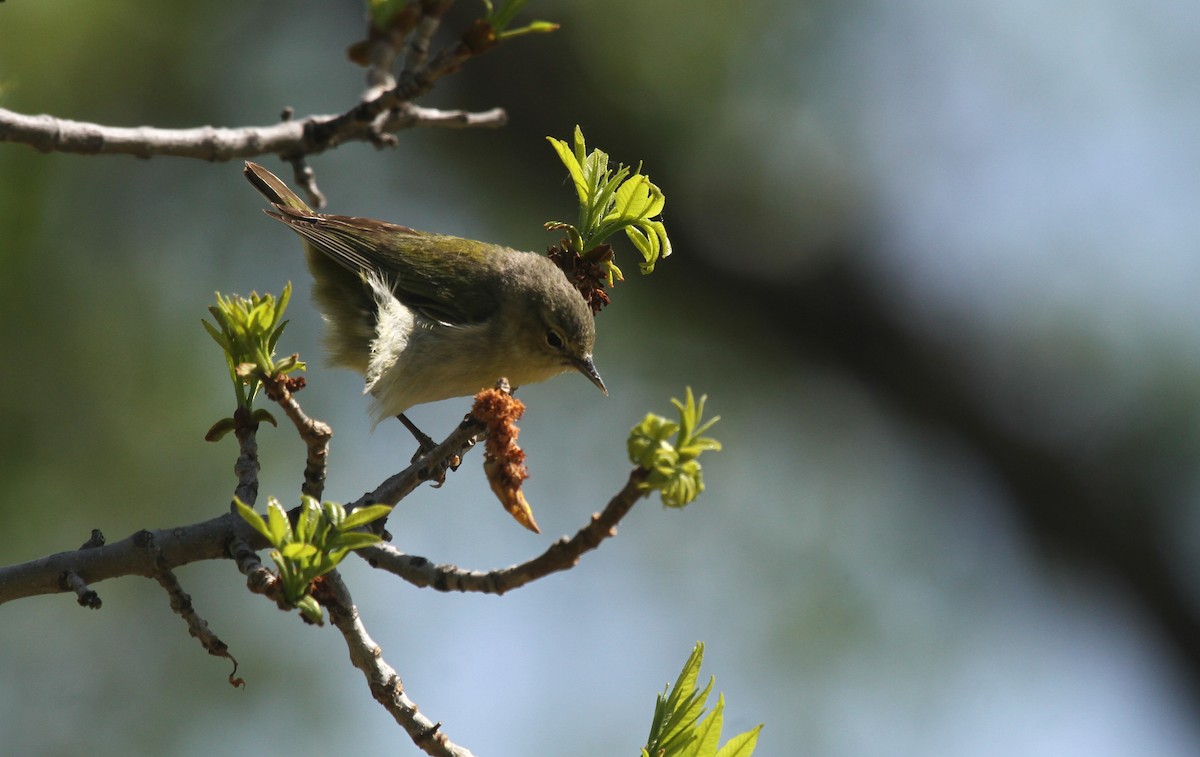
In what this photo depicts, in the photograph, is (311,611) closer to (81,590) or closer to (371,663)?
(371,663)

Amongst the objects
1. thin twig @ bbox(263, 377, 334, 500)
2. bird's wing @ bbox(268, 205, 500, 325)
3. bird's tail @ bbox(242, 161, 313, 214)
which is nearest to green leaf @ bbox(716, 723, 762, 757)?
thin twig @ bbox(263, 377, 334, 500)

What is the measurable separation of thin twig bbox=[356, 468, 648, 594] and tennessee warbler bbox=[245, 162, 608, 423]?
5.51 ft

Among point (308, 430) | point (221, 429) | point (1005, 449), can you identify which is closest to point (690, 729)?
point (308, 430)

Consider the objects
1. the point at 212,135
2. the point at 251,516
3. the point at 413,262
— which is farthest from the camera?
the point at 413,262

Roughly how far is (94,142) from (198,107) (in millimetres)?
3613

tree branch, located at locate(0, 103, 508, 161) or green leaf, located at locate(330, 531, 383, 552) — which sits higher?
tree branch, located at locate(0, 103, 508, 161)

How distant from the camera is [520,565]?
68.2 inches

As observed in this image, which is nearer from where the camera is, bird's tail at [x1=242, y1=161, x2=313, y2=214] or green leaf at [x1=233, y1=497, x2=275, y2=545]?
green leaf at [x1=233, y1=497, x2=275, y2=545]

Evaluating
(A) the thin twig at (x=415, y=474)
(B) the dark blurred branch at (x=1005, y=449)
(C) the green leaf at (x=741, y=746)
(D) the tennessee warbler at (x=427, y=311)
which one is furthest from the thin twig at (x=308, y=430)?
(B) the dark blurred branch at (x=1005, y=449)

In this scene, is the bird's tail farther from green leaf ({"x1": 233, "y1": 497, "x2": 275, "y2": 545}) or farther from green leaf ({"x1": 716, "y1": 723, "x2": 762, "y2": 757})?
green leaf ({"x1": 716, "y1": 723, "x2": 762, "y2": 757})

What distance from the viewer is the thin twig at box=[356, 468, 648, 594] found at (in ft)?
5.03

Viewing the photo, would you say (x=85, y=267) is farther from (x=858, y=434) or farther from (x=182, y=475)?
(x=858, y=434)

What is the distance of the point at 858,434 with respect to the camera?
6.29 metres

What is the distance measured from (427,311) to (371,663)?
7.28ft
